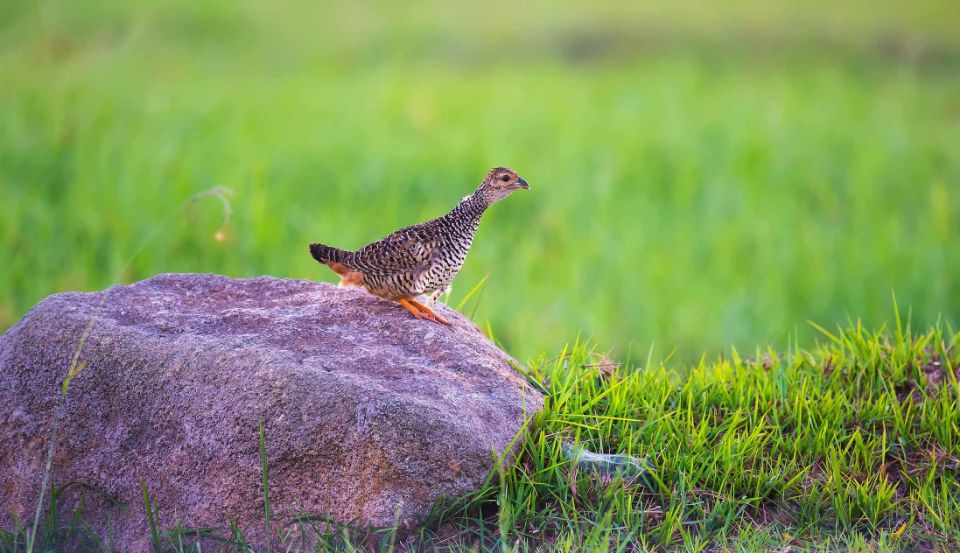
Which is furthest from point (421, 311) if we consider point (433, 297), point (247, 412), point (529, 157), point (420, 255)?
point (529, 157)

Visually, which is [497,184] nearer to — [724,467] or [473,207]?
[473,207]

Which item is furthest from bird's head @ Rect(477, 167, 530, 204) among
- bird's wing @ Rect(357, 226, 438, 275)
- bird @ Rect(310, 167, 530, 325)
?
bird's wing @ Rect(357, 226, 438, 275)

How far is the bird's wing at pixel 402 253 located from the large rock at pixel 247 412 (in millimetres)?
286

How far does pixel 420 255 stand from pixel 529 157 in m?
6.20

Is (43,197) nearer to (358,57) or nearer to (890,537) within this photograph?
(358,57)

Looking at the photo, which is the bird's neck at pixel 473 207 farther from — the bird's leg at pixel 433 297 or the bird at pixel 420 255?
the bird's leg at pixel 433 297

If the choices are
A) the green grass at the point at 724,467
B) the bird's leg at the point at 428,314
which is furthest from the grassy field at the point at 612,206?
the bird's leg at the point at 428,314

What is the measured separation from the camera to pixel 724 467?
459 centimetres

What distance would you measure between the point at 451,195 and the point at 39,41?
6.43 m

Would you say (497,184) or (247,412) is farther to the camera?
(497,184)

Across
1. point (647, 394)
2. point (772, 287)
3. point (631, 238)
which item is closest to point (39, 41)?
point (631, 238)

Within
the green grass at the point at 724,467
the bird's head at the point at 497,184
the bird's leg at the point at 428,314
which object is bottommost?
the green grass at the point at 724,467

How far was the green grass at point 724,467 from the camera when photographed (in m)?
4.23

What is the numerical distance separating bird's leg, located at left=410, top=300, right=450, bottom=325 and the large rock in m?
0.05
